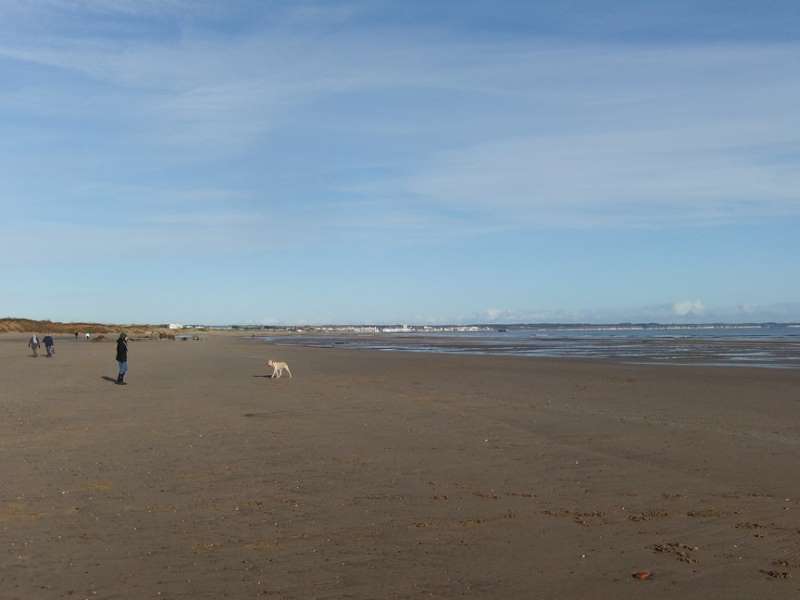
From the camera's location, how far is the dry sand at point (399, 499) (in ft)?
22.8

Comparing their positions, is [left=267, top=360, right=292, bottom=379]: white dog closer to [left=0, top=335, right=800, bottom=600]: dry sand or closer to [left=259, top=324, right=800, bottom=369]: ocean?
[left=0, top=335, right=800, bottom=600]: dry sand

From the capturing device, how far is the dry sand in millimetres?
6938

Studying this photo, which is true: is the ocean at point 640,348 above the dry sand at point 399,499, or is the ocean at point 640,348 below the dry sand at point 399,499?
above

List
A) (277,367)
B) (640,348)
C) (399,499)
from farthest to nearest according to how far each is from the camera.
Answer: (640,348)
(277,367)
(399,499)

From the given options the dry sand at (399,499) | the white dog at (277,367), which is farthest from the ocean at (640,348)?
the dry sand at (399,499)

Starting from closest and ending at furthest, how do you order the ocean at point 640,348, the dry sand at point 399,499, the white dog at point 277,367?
the dry sand at point 399,499 → the white dog at point 277,367 → the ocean at point 640,348

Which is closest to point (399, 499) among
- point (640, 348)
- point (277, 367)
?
point (277, 367)

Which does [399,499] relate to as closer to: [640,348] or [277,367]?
[277,367]

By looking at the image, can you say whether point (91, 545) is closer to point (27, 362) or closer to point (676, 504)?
point (676, 504)

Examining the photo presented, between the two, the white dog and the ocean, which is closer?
the white dog

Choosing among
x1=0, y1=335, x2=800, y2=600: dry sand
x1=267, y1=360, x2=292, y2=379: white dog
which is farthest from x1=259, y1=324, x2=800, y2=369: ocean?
x1=0, y1=335, x2=800, y2=600: dry sand

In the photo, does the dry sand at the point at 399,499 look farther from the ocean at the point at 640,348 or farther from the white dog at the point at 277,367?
the ocean at the point at 640,348

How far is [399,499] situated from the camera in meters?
9.84

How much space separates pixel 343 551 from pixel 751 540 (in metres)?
4.08
